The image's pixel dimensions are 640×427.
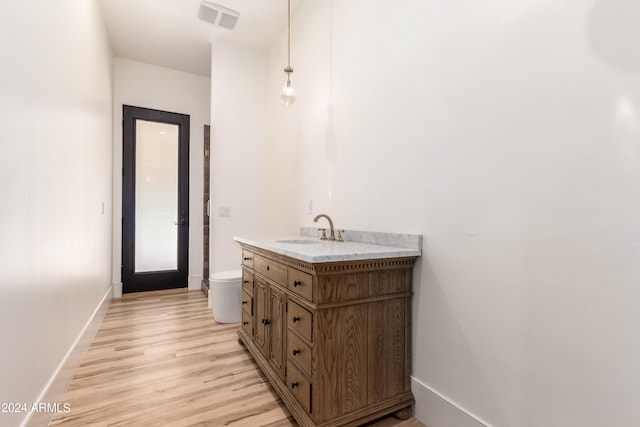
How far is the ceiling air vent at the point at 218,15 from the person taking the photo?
9.49 feet

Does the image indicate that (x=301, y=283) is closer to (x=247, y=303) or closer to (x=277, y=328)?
(x=277, y=328)

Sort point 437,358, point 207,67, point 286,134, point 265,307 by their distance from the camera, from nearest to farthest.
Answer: point 437,358, point 265,307, point 286,134, point 207,67

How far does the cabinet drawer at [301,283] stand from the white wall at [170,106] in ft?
10.3

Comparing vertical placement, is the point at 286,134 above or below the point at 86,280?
above

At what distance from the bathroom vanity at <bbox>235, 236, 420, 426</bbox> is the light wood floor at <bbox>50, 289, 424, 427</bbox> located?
0.59 ft

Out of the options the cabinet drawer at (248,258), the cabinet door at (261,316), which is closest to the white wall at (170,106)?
the cabinet drawer at (248,258)

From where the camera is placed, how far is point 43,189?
1492mm

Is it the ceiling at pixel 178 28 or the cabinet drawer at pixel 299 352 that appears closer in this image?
the cabinet drawer at pixel 299 352

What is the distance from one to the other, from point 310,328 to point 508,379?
2.75ft

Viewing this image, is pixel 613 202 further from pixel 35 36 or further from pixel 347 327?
pixel 35 36

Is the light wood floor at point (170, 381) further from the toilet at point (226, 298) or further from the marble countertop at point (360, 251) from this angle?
the marble countertop at point (360, 251)

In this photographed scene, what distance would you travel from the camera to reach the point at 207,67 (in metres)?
4.18

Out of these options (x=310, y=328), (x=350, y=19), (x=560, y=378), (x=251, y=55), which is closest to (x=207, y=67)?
(x=251, y=55)

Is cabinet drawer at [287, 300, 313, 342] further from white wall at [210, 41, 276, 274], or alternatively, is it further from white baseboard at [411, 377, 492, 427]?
white wall at [210, 41, 276, 274]
